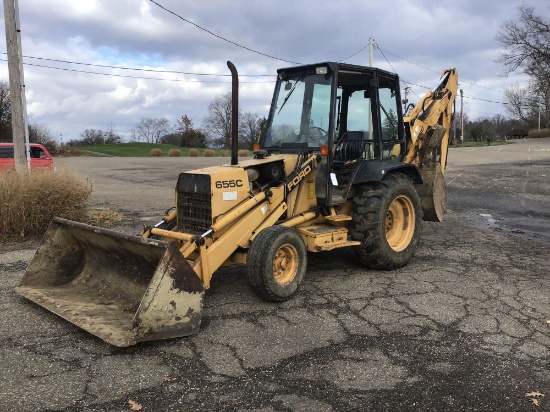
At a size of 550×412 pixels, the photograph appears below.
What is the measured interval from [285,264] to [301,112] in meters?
2.10

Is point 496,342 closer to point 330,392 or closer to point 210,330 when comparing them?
point 330,392

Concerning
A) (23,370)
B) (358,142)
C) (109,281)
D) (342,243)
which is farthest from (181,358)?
(358,142)

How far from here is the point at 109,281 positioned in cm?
502

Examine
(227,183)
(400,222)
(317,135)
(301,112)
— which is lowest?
(400,222)

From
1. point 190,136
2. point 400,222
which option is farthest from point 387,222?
point 190,136

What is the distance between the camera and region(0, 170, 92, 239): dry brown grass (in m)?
8.27

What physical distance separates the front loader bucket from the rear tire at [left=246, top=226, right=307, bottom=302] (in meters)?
0.71

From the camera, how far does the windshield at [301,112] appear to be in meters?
5.89

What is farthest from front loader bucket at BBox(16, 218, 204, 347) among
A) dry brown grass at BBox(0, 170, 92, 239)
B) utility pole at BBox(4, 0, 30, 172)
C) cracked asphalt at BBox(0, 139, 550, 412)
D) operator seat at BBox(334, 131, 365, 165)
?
utility pole at BBox(4, 0, 30, 172)

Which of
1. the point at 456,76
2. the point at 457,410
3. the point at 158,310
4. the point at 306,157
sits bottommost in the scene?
the point at 457,410

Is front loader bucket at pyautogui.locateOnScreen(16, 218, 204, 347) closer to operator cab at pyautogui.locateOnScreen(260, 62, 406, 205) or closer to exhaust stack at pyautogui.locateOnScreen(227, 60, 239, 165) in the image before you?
exhaust stack at pyautogui.locateOnScreen(227, 60, 239, 165)

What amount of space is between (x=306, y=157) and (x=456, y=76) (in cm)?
486

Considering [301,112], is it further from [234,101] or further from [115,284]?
[115,284]

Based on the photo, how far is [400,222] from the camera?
261 inches
